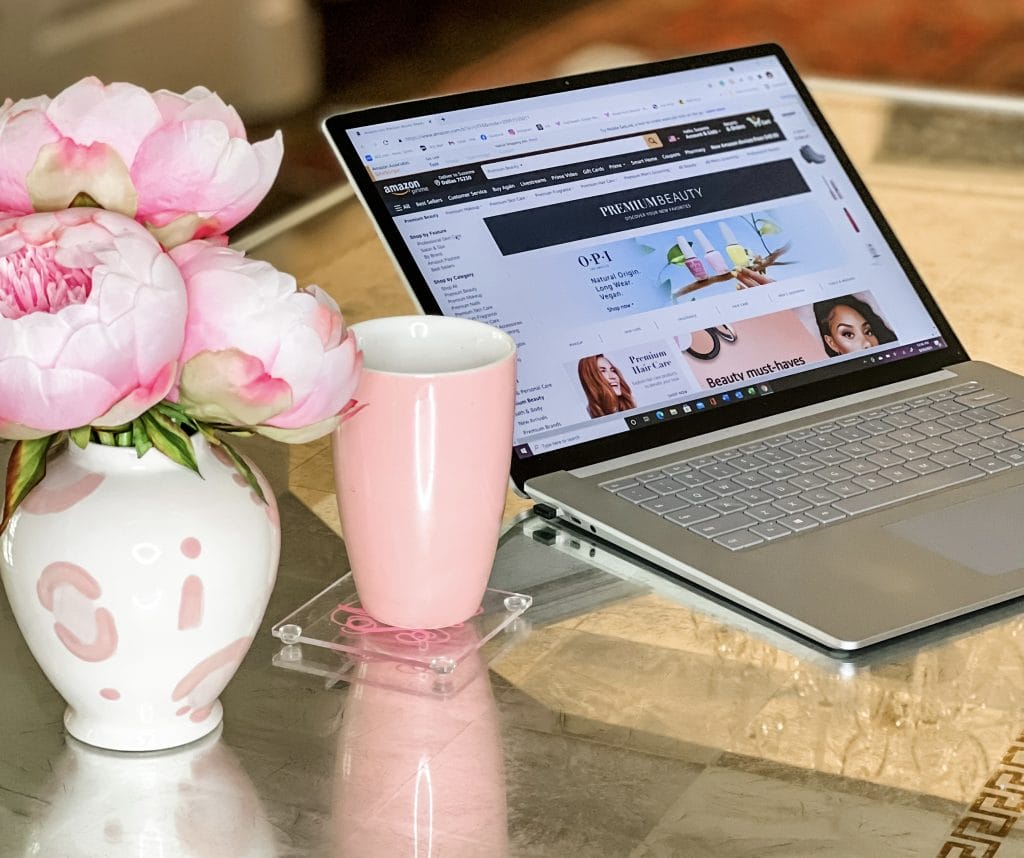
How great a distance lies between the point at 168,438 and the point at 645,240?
1.47ft

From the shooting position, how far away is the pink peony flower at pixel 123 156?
637 millimetres

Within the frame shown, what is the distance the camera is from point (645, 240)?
1.02 meters

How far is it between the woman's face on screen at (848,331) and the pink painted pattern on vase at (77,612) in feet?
1.84

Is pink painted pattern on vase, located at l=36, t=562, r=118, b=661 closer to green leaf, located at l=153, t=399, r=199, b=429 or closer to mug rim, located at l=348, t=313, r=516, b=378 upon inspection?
green leaf, located at l=153, t=399, r=199, b=429

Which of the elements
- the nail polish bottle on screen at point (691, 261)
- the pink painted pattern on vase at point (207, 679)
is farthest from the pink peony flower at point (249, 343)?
the nail polish bottle on screen at point (691, 261)

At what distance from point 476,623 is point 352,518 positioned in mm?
85

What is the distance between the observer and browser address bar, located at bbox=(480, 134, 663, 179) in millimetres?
1002

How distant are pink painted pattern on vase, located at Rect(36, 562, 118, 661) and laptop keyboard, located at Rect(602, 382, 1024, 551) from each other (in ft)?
1.09

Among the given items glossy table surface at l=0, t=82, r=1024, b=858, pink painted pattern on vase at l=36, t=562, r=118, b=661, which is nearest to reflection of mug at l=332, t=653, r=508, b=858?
glossy table surface at l=0, t=82, r=1024, b=858

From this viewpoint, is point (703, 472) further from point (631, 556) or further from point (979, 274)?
point (979, 274)

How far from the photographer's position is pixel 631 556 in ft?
2.90

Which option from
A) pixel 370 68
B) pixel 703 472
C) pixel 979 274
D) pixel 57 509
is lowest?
pixel 370 68

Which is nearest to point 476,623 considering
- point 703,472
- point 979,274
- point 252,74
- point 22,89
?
point 703,472

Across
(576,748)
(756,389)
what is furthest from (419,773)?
(756,389)
